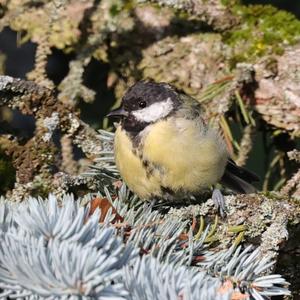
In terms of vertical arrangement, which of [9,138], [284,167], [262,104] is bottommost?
[284,167]

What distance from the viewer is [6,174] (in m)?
1.71

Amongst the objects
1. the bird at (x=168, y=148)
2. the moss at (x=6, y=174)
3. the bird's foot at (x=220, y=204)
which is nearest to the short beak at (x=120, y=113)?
the bird at (x=168, y=148)

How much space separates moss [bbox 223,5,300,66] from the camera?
Answer: 200 centimetres

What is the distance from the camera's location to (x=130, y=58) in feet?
6.93

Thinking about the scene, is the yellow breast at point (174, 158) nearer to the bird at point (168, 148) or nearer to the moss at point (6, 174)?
the bird at point (168, 148)

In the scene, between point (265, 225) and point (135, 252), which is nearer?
point (135, 252)

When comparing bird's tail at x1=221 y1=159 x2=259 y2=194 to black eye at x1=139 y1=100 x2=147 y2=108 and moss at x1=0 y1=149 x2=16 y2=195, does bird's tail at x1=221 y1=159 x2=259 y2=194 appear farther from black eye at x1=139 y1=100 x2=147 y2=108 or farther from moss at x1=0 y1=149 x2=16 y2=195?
moss at x1=0 y1=149 x2=16 y2=195

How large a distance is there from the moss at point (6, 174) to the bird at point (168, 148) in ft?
0.91

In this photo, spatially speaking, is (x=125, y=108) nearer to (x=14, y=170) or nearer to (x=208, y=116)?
(x=208, y=116)

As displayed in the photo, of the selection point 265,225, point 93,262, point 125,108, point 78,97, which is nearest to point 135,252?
point 93,262

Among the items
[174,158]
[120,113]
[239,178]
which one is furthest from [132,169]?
[239,178]

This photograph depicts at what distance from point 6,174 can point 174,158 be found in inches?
17.2

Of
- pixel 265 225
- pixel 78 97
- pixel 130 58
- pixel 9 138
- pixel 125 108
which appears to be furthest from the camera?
pixel 130 58

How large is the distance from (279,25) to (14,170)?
94cm
